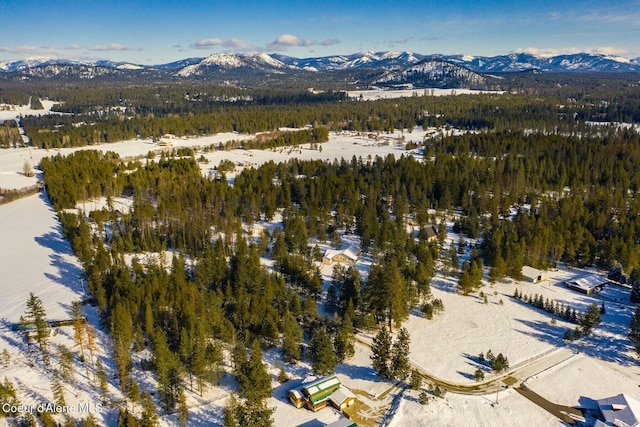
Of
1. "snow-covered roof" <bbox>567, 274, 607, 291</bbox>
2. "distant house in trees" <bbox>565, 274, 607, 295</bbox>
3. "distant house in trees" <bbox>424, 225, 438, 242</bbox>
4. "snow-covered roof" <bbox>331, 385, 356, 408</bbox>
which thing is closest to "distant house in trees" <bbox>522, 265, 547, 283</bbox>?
"distant house in trees" <bbox>565, 274, 607, 295</bbox>

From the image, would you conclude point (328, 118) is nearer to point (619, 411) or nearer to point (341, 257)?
point (341, 257)

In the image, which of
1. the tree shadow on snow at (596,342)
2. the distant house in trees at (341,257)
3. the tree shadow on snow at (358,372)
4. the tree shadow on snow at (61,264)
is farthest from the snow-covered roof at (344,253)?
the tree shadow on snow at (61,264)

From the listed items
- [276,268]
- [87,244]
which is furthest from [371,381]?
[87,244]

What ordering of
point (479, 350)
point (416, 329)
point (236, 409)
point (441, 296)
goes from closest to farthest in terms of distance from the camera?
point (236, 409)
point (479, 350)
point (416, 329)
point (441, 296)

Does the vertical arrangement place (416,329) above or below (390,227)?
below

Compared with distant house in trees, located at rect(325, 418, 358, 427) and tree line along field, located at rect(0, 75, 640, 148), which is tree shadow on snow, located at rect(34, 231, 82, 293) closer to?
distant house in trees, located at rect(325, 418, 358, 427)

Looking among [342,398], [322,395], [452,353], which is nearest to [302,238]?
[452,353]

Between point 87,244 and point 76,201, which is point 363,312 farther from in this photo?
point 76,201
